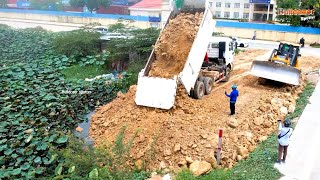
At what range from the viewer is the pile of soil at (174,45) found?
11539 millimetres

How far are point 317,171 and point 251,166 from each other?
153cm

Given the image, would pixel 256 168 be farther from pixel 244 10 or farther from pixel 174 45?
pixel 244 10

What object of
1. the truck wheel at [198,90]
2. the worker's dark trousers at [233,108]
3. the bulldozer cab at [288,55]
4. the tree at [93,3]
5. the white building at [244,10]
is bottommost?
the worker's dark trousers at [233,108]

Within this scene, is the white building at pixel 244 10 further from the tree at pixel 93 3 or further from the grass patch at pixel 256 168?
the grass patch at pixel 256 168

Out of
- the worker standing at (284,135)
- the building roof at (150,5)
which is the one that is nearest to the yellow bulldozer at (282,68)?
the worker standing at (284,135)

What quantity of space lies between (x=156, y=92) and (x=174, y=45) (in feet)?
8.04

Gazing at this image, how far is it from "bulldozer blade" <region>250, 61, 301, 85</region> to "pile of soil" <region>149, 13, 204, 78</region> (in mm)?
3374

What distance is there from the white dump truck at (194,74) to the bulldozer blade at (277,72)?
1381 mm

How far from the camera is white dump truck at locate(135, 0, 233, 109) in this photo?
10.3 m

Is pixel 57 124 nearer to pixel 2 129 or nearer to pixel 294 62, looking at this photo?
pixel 2 129

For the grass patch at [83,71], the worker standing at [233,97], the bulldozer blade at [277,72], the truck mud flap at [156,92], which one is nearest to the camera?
the truck mud flap at [156,92]

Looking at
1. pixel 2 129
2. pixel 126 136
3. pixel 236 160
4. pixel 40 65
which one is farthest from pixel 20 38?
pixel 236 160

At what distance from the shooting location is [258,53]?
870 inches

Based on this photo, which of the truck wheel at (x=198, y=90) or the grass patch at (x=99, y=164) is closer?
the grass patch at (x=99, y=164)
